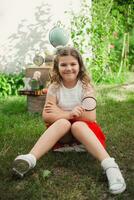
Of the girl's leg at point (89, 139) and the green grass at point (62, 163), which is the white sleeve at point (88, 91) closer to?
the girl's leg at point (89, 139)

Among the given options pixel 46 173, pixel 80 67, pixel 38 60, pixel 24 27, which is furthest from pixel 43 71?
pixel 46 173

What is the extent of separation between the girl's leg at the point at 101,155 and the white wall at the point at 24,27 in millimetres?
4300

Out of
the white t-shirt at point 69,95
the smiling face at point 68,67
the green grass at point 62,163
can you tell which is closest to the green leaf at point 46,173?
the green grass at point 62,163

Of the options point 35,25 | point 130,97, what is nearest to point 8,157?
point 130,97

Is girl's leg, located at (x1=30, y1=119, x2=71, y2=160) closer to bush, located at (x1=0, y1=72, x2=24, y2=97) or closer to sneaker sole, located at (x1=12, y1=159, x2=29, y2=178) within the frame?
sneaker sole, located at (x1=12, y1=159, x2=29, y2=178)

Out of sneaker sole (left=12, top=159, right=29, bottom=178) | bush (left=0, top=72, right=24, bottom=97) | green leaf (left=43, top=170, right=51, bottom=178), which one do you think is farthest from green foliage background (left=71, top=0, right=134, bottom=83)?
sneaker sole (left=12, top=159, right=29, bottom=178)

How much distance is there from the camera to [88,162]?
375 centimetres

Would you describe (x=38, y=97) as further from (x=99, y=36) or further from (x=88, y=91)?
(x=99, y=36)

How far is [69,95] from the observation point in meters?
3.89

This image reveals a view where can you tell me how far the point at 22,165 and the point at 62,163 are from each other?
0.48 m

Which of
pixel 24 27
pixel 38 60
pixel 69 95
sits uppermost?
pixel 24 27

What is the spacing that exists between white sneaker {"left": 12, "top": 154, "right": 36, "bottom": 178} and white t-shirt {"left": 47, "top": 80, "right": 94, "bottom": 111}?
654mm

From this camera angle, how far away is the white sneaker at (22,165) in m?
3.35

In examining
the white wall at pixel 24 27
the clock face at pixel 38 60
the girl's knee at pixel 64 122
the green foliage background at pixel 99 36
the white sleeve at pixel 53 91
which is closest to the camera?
the girl's knee at pixel 64 122
